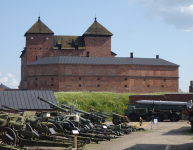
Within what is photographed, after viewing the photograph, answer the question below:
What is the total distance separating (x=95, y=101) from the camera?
47125mm

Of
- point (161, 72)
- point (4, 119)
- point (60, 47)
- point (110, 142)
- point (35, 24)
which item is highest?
point (35, 24)

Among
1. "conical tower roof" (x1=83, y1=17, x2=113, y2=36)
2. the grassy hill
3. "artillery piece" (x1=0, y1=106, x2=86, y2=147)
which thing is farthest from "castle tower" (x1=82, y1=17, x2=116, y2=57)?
"artillery piece" (x1=0, y1=106, x2=86, y2=147)

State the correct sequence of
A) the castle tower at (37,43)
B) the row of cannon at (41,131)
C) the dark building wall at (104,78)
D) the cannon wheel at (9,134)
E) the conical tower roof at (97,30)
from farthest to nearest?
the conical tower roof at (97,30)
the castle tower at (37,43)
the dark building wall at (104,78)
the row of cannon at (41,131)
the cannon wheel at (9,134)

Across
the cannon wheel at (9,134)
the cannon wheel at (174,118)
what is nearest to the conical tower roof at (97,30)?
the cannon wheel at (174,118)

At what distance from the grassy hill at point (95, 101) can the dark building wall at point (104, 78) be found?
703cm

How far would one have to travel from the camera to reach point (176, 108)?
35.0 m

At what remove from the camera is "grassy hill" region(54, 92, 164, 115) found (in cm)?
4509

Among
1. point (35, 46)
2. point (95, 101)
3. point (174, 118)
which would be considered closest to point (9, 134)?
point (174, 118)

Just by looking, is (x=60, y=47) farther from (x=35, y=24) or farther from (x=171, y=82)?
(x=171, y=82)

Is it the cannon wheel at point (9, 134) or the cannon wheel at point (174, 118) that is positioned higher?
the cannon wheel at point (9, 134)

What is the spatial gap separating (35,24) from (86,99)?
1013 inches

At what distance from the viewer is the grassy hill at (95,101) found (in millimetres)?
45094

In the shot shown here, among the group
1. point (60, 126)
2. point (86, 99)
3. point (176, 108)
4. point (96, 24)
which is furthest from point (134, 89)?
point (60, 126)

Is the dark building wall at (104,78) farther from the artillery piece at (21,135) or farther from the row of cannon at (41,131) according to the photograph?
the artillery piece at (21,135)
